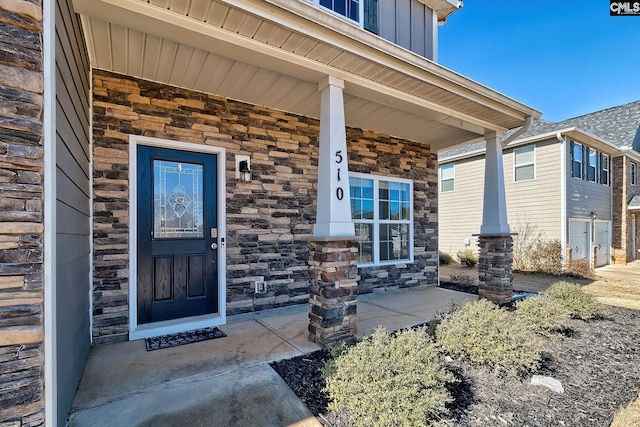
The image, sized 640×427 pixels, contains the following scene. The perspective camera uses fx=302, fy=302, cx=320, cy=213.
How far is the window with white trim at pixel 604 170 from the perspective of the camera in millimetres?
10670

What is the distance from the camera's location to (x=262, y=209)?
13.5 feet

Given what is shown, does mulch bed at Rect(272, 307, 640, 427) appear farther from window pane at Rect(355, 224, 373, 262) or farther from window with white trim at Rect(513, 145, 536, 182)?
window with white trim at Rect(513, 145, 536, 182)

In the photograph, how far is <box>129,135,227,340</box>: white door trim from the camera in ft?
10.7

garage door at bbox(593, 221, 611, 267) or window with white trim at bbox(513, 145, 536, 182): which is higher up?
window with white trim at bbox(513, 145, 536, 182)

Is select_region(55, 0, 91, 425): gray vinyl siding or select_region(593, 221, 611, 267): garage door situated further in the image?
select_region(593, 221, 611, 267): garage door

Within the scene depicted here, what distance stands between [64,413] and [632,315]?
21.2 feet

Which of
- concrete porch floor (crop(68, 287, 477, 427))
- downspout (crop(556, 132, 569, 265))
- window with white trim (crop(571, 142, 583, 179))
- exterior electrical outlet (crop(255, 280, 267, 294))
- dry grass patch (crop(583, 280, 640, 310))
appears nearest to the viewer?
concrete porch floor (crop(68, 287, 477, 427))

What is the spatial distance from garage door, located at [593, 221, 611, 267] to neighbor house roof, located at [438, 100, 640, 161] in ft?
9.20

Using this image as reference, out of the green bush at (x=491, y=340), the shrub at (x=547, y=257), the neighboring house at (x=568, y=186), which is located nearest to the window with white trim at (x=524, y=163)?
the neighboring house at (x=568, y=186)

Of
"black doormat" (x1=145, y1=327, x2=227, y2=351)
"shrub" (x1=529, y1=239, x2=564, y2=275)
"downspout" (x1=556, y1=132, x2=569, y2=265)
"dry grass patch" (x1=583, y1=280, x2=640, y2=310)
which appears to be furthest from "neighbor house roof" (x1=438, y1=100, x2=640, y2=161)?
"black doormat" (x1=145, y1=327, x2=227, y2=351)

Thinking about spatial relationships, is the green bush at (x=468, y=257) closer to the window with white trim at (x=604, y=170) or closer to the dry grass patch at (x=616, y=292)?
the dry grass patch at (x=616, y=292)

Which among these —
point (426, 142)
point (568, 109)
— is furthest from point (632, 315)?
point (568, 109)

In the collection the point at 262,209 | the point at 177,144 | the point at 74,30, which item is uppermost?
the point at 74,30

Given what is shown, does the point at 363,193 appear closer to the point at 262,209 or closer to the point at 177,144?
the point at 262,209
